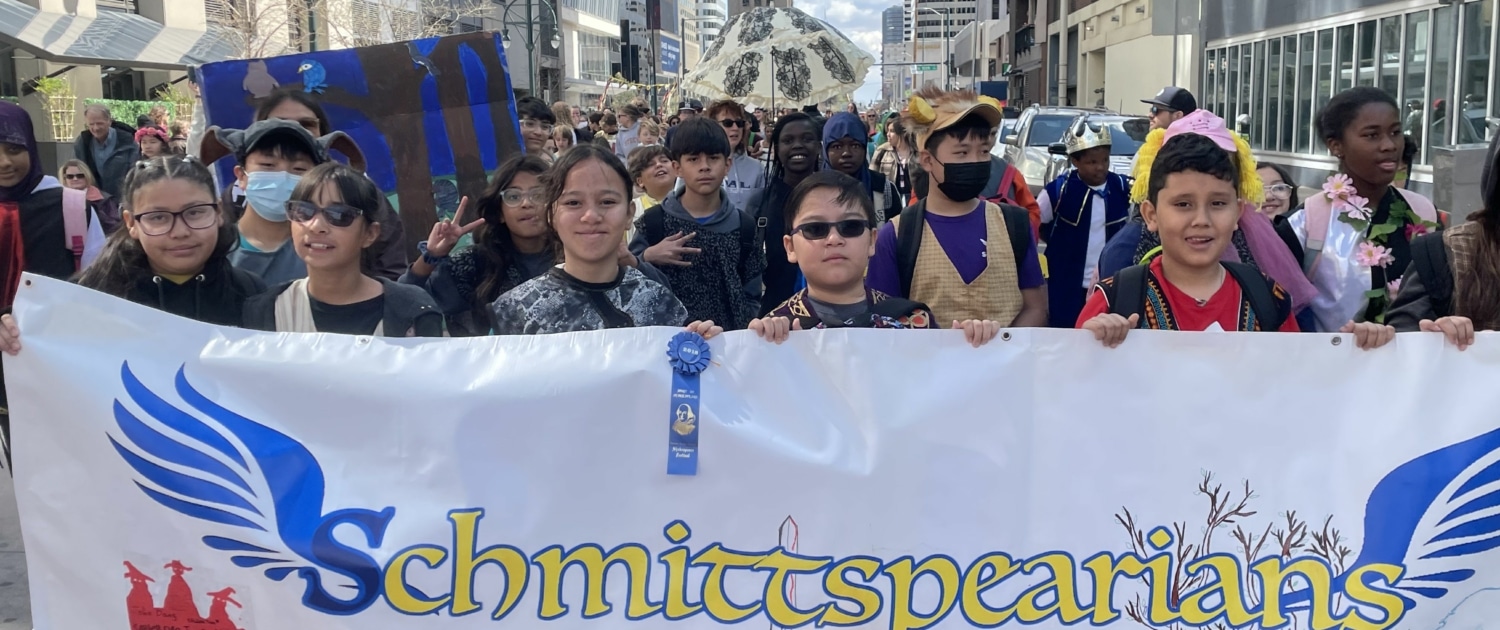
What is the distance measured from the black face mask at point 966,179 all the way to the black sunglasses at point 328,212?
1.92m

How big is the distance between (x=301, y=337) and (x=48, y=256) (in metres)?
1.86

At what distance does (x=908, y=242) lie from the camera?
416 cm

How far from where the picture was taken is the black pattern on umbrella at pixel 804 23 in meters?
11.6

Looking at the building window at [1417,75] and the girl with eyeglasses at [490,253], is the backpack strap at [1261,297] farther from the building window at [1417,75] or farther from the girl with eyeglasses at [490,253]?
the building window at [1417,75]

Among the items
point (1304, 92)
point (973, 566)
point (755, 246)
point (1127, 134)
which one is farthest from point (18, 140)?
point (1304, 92)

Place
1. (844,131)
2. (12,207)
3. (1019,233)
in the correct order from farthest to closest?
(844,131), (12,207), (1019,233)

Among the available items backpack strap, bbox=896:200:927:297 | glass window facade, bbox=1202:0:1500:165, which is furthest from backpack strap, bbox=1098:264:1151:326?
glass window facade, bbox=1202:0:1500:165

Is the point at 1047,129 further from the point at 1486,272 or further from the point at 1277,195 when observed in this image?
the point at 1486,272

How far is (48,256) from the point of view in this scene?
4344 mm

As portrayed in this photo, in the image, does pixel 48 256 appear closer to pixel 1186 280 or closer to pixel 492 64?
pixel 492 64

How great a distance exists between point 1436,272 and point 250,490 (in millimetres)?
2992

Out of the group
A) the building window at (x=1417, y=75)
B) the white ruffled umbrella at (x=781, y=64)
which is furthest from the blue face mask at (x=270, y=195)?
the building window at (x=1417, y=75)

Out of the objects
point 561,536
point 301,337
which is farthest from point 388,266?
point 561,536

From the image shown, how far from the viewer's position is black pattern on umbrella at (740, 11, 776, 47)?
38.0ft
